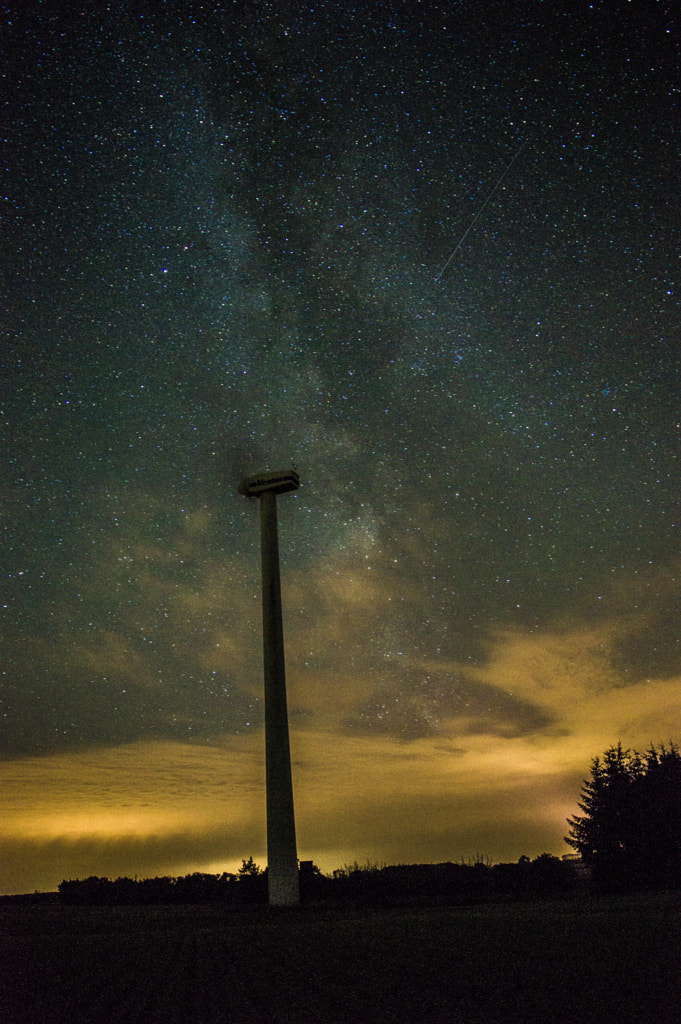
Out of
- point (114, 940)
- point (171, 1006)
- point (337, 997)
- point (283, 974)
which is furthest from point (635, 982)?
point (114, 940)

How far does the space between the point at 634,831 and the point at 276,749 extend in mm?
22452

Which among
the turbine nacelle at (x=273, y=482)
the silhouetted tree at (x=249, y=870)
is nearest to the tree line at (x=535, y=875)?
the silhouetted tree at (x=249, y=870)

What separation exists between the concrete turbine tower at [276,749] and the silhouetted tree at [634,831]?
64.6 ft

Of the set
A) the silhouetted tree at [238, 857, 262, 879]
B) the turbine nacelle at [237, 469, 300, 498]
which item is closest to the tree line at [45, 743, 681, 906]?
the silhouetted tree at [238, 857, 262, 879]

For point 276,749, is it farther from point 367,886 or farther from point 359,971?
point 359,971

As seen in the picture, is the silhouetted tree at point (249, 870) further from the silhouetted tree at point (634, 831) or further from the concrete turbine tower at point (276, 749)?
the silhouetted tree at point (634, 831)

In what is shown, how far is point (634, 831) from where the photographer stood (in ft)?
140

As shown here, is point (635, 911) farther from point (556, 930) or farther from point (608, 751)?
point (608, 751)

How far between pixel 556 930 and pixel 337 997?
10968 mm

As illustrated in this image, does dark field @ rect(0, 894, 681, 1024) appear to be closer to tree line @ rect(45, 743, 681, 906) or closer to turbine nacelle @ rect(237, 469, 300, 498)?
tree line @ rect(45, 743, 681, 906)

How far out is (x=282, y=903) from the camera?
3334 cm

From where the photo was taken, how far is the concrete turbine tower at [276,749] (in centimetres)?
3409

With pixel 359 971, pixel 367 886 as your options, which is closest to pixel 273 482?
pixel 367 886

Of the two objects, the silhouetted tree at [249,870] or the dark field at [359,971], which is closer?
the dark field at [359,971]
